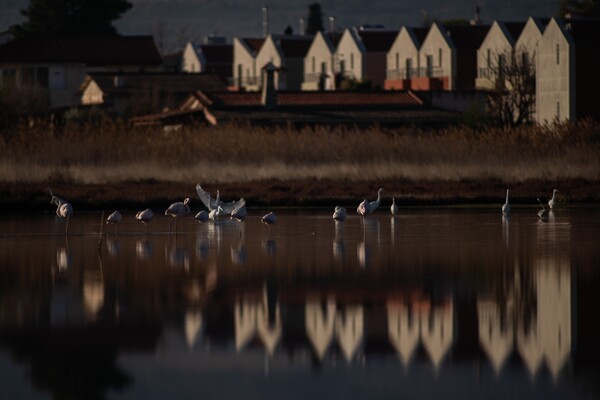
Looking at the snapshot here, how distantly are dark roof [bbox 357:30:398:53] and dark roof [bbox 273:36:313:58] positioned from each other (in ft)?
28.5

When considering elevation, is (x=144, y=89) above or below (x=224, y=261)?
above

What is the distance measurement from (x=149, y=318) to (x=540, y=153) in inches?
998

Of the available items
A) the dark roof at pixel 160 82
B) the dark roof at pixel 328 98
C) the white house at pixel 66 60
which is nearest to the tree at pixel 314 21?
the white house at pixel 66 60

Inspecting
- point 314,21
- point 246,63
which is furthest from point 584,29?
point 314,21

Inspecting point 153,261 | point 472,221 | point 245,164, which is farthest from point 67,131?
point 153,261

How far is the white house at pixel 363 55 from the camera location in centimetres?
9000

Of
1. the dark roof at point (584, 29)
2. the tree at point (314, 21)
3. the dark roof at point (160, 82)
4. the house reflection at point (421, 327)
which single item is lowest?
the house reflection at point (421, 327)

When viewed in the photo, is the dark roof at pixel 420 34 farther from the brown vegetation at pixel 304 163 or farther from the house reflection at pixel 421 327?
the house reflection at pixel 421 327

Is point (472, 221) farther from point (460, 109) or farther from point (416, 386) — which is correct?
point (460, 109)

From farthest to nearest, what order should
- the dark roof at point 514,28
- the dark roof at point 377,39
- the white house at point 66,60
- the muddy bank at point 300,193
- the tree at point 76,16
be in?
the tree at point 76,16, the dark roof at point 377,39, the white house at point 66,60, the dark roof at point 514,28, the muddy bank at point 300,193

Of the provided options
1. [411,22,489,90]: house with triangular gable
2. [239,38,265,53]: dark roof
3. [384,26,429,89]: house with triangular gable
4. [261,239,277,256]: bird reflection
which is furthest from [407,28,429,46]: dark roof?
[261,239,277,256]: bird reflection

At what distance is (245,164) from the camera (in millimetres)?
39344

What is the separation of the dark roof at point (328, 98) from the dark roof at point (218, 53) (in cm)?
5884

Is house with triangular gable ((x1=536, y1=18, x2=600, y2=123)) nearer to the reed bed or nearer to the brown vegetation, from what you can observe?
the reed bed
